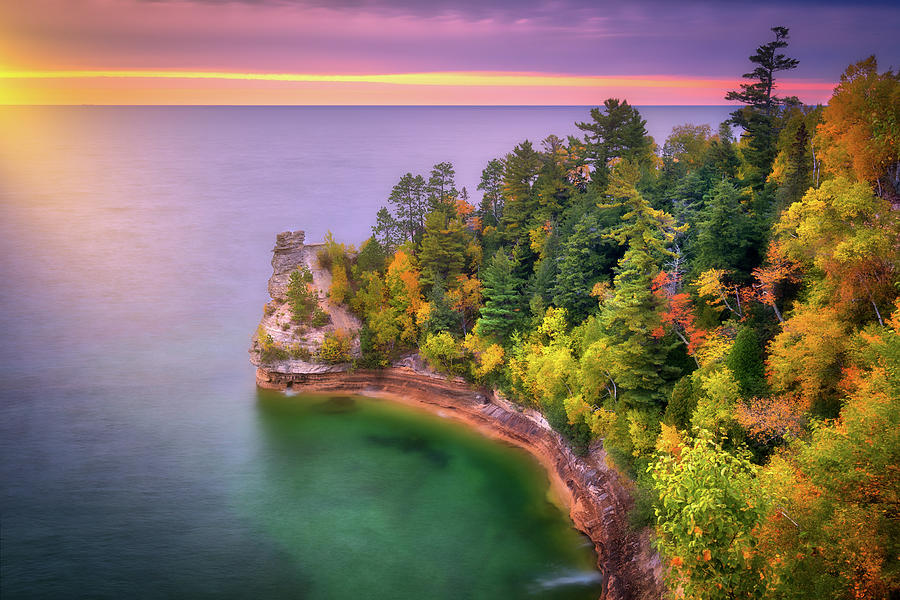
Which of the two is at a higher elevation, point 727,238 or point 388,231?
point 388,231

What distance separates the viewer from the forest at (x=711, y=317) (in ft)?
66.3

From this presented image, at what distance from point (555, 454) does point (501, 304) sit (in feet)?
56.3

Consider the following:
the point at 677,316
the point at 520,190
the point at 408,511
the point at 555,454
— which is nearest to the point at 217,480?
the point at 408,511

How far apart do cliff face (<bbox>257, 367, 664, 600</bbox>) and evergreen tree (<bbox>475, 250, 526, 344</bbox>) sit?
713cm

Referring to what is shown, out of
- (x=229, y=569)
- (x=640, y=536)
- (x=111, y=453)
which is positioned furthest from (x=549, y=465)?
(x=111, y=453)

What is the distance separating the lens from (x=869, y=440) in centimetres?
1989

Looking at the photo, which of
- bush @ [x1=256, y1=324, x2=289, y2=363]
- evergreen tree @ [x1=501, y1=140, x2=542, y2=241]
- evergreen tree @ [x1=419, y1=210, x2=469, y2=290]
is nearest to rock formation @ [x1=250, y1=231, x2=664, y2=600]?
bush @ [x1=256, y1=324, x2=289, y2=363]

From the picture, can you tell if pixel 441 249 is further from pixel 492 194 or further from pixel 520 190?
pixel 492 194

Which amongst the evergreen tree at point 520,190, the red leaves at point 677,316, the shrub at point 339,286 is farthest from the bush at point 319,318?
the red leaves at point 677,316

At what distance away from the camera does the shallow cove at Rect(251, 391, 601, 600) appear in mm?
38750

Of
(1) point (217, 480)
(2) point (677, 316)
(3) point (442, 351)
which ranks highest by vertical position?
(2) point (677, 316)

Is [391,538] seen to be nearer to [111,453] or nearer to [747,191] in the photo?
[111,453]

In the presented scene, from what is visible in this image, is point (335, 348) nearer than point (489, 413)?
No

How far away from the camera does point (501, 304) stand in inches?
2414
